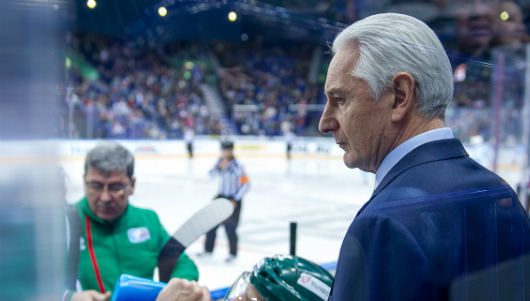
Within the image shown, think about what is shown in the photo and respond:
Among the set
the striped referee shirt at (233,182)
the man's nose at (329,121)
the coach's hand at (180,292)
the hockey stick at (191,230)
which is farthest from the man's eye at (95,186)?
the striped referee shirt at (233,182)

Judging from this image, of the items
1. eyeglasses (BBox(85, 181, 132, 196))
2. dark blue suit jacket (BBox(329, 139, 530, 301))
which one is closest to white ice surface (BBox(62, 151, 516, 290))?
dark blue suit jacket (BBox(329, 139, 530, 301))

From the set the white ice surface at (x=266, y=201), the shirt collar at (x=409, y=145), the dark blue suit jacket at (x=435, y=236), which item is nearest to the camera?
the dark blue suit jacket at (x=435, y=236)

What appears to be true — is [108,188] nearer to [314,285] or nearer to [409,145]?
[314,285]

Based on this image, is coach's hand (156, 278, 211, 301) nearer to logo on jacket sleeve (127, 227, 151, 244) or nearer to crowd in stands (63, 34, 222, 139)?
logo on jacket sleeve (127, 227, 151, 244)

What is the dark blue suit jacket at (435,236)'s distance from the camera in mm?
489

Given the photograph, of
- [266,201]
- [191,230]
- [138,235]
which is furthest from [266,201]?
[191,230]

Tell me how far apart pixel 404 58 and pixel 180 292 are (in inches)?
24.1

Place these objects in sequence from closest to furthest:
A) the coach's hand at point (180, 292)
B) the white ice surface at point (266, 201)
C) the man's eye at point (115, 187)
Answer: the coach's hand at point (180, 292) → the man's eye at point (115, 187) → the white ice surface at point (266, 201)

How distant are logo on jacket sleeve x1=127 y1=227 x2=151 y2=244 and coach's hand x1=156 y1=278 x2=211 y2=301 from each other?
47 cm

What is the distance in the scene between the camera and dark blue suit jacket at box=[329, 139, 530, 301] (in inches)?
19.3

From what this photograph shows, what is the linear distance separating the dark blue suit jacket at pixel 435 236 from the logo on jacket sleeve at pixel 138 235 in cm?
87

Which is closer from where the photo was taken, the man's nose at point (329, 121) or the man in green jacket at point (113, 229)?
the man's nose at point (329, 121)

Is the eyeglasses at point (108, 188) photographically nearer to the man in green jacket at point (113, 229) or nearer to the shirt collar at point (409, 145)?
the man in green jacket at point (113, 229)

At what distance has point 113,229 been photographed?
1251 mm
